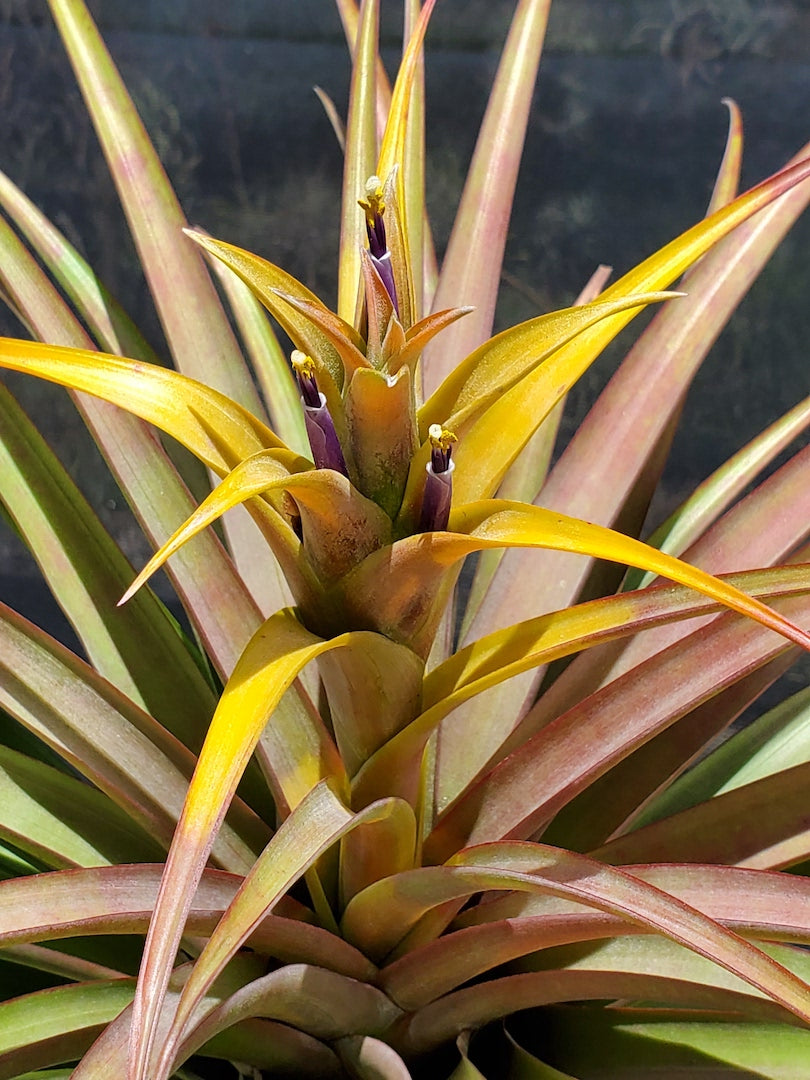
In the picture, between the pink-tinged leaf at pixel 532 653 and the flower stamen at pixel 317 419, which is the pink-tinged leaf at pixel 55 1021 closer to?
the pink-tinged leaf at pixel 532 653

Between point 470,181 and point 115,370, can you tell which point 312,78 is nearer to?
point 470,181

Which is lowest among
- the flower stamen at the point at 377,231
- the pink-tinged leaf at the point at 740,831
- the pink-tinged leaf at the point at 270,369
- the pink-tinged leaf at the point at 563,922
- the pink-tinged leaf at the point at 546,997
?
the pink-tinged leaf at the point at 546,997

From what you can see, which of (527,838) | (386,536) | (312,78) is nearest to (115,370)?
(386,536)

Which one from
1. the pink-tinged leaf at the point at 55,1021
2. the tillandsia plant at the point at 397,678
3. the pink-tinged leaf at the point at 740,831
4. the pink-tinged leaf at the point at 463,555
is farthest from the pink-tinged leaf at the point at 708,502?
the pink-tinged leaf at the point at 55,1021

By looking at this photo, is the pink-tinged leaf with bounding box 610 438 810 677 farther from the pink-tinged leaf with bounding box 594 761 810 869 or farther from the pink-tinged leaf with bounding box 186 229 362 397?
the pink-tinged leaf with bounding box 186 229 362 397

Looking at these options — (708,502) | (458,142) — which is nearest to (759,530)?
(708,502)

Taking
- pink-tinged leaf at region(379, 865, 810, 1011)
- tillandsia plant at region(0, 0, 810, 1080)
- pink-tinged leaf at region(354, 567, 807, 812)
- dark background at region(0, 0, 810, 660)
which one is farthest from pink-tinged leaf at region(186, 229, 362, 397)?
dark background at region(0, 0, 810, 660)
